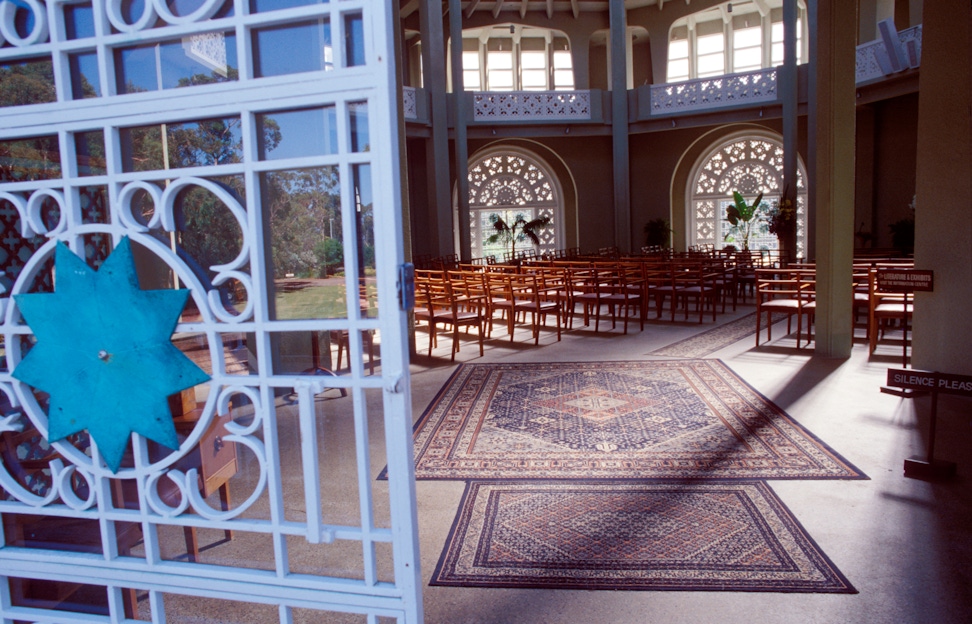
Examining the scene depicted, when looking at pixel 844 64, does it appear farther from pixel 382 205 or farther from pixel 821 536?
pixel 382 205

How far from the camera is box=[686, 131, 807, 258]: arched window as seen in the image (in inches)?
657

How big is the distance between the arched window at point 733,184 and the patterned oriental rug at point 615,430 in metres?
11.9

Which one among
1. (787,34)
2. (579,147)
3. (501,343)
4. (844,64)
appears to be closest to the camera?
(844,64)

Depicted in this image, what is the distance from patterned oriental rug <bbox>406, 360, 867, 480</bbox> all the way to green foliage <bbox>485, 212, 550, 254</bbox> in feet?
34.4

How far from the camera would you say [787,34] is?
13.5 m

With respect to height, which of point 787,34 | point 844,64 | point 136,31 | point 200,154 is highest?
point 787,34

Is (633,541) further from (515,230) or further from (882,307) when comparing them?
(515,230)

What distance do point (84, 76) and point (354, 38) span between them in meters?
0.78

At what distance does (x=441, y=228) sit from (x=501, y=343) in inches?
269

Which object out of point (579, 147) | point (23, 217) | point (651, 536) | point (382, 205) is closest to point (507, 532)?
point (651, 536)

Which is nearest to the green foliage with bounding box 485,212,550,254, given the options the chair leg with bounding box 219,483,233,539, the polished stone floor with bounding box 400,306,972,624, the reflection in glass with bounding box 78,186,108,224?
the polished stone floor with bounding box 400,306,972,624

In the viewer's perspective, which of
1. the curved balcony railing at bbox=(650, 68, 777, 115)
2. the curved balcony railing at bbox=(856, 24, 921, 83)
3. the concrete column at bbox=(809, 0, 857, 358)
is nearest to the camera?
the concrete column at bbox=(809, 0, 857, 358)

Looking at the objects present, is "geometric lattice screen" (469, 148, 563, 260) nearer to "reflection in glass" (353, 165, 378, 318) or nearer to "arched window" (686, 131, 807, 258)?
"arched window" (686, 131, 807, 258)

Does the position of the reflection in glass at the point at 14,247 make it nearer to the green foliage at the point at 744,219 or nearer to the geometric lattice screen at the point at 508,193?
the green foliage at the point at 744,219
